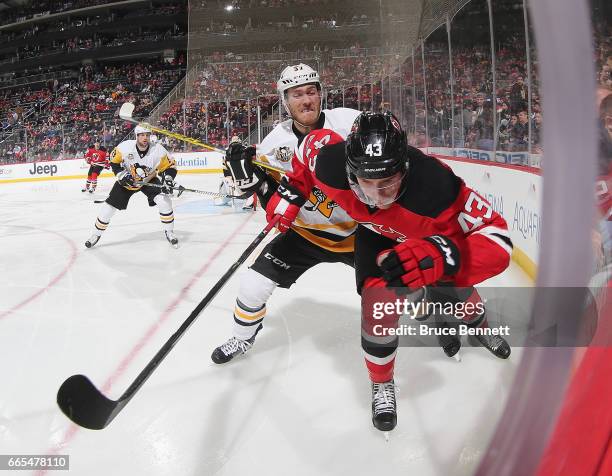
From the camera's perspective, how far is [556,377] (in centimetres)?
58

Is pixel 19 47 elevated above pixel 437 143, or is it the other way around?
pixel 19 47

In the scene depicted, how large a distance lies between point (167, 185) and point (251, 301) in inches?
119

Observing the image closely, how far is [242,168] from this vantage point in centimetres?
213

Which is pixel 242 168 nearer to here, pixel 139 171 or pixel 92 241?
pixel 139 171

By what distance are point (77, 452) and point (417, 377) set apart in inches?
51.8

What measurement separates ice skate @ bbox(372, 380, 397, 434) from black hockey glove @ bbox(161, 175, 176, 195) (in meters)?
3.55

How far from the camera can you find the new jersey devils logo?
1.56 m

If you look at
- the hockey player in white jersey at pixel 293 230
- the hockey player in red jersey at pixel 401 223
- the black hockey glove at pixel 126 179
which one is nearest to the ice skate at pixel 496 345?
the hockey player in red jersey at pixel 401 223

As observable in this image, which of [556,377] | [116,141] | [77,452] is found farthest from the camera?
[116,141]

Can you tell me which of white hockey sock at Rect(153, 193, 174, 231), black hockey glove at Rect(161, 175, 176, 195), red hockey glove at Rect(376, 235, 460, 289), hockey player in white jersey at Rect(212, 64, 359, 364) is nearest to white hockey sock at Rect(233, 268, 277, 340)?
hockey player in white jersey at Rect(212, 64, 359, 364)

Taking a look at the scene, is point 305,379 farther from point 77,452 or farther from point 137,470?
point 77,452

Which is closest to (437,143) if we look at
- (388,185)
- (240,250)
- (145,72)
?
(240,250)

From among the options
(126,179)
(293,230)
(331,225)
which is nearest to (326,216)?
(331,225)
